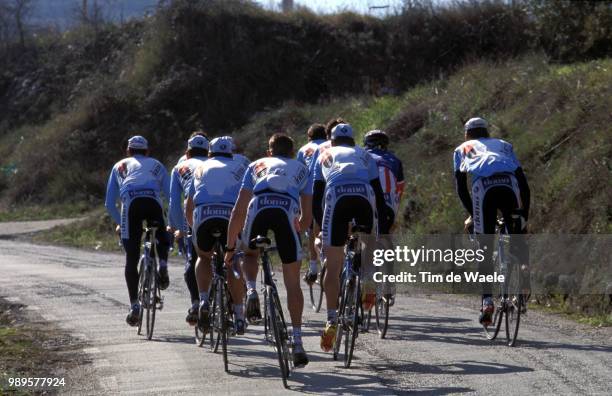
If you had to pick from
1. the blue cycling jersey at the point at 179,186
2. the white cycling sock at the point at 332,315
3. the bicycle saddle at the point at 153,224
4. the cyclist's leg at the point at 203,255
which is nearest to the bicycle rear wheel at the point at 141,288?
the bicycle saddle at the point at 153,224

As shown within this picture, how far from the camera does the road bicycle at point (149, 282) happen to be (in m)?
12.8

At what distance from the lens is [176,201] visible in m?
12.4

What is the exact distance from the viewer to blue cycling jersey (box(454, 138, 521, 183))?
11953mm

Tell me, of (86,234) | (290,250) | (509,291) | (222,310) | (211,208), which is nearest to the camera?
(290,250)

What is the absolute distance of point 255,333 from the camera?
13266 millimetres

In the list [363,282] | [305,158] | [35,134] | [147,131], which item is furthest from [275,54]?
[363,282]

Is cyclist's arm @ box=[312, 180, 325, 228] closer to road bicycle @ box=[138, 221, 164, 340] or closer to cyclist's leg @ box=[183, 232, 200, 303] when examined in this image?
cyclist's leg @ box=[183, 232, 200, 303]

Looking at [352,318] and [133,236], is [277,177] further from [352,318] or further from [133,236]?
[133,236]

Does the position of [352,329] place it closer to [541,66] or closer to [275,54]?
[541,66]

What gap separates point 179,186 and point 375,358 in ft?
9.81

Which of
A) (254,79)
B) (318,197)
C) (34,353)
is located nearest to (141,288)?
(34,353)

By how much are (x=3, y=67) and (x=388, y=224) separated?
139ft

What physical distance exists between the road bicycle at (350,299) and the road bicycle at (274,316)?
65cm

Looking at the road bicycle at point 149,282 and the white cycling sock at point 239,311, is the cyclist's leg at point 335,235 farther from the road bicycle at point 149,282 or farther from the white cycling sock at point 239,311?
the road bicycle at point 149,282
